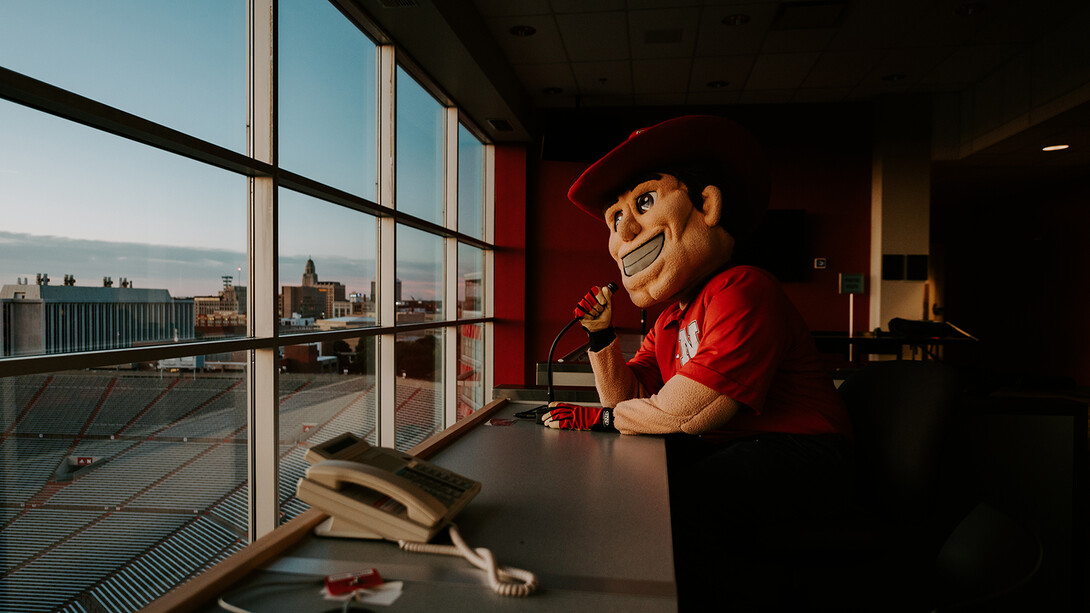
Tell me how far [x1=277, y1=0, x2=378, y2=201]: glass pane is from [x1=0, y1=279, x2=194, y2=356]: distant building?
812mm

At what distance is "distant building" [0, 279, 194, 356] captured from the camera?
1548 millimetres

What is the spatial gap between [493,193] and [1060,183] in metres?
7.12

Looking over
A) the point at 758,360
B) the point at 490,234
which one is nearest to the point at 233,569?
the point at 758,360

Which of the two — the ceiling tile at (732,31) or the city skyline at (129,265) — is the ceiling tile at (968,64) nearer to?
the ceiling tile at (732,31)

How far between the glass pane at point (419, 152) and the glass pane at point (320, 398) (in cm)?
107

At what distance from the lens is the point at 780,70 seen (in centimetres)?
508

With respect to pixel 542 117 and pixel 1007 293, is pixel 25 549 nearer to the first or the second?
pixel 542 117

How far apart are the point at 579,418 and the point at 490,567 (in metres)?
0.92

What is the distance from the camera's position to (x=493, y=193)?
6234mm

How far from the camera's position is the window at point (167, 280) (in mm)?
1591

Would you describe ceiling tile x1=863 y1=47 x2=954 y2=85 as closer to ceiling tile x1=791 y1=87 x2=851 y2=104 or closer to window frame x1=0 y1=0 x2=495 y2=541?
ceiling tile x1=791 y1=87 x2=851 y2=104

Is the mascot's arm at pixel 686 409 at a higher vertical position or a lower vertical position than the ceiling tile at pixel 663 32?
lower

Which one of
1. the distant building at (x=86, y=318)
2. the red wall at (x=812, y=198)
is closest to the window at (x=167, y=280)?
the distant building at (x=86, y=318)

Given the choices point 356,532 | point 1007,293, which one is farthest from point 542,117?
point 1007,293
